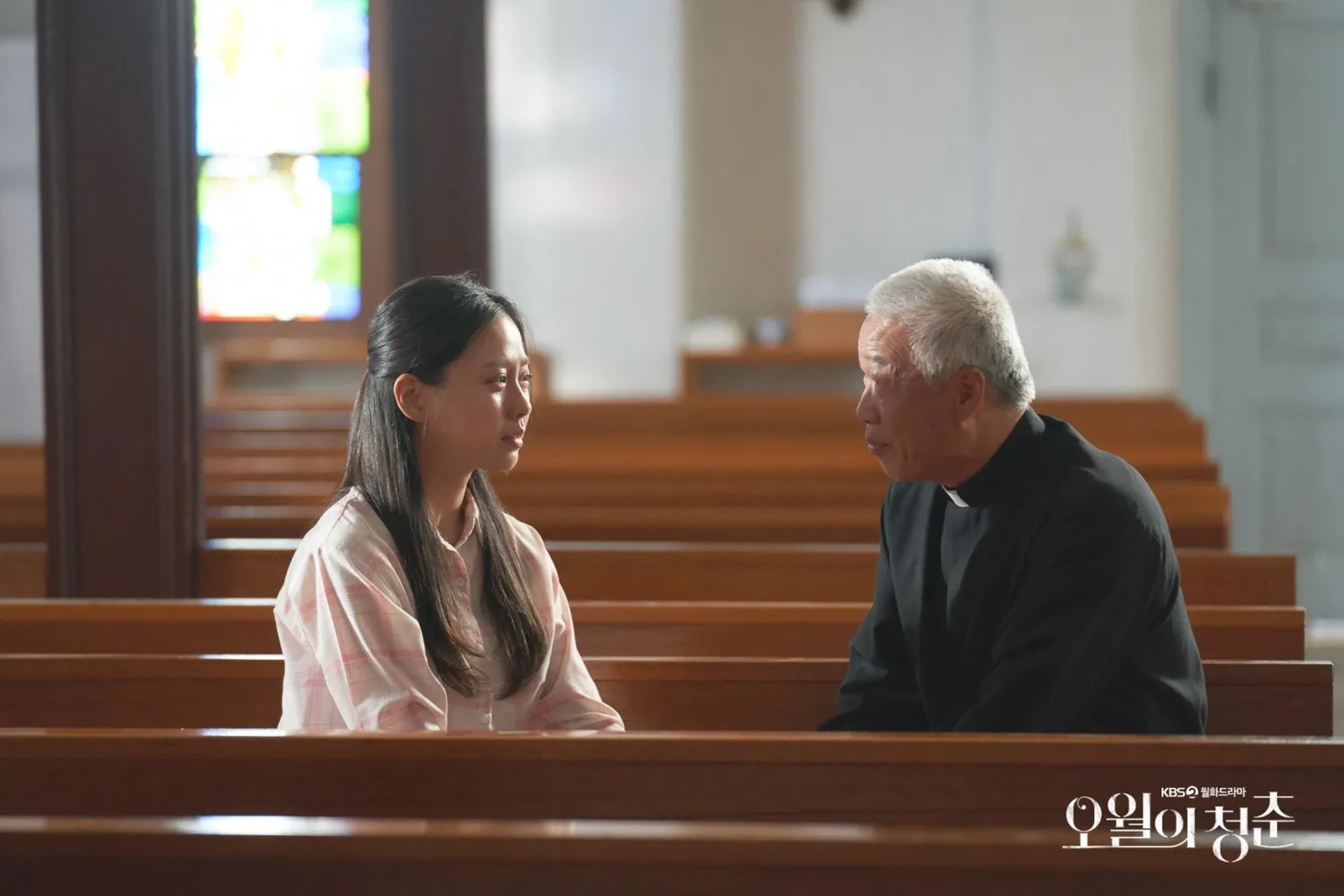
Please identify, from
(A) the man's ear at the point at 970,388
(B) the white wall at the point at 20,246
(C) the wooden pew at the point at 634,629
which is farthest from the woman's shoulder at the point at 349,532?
(B) the white wall at the point at 20,246

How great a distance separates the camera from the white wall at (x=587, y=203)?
7812 millimetres

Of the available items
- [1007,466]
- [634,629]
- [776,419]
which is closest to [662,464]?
[776,419]

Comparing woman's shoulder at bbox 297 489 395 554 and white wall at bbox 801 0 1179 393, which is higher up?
white wall at bbox 801 0 1179 393

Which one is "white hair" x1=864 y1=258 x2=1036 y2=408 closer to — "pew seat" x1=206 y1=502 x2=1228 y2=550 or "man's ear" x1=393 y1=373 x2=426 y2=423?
"man's ear" x1=393 y1=373 x2=426 y2=423

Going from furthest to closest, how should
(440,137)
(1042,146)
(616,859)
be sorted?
(1042,146) < (440,137) < (616,859)

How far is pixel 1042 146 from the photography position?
7.61 meters

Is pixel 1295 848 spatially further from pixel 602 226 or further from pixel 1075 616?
pixel 602 226

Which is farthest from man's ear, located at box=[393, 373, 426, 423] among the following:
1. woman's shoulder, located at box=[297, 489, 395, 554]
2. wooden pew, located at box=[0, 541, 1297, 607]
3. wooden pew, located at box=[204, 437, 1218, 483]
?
wooden pew, located at box=[204, 437, 1218, 483]

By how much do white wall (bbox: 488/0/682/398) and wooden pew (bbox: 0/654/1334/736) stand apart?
570 centimetres

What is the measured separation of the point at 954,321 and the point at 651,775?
73 cm

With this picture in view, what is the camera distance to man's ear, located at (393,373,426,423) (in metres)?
1.91

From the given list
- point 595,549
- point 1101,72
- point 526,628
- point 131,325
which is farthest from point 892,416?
point 1101,72

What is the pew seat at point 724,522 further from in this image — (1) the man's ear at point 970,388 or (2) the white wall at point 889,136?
(2) the white wall at point 889,136

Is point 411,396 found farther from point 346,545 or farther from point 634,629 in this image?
point 634,629
